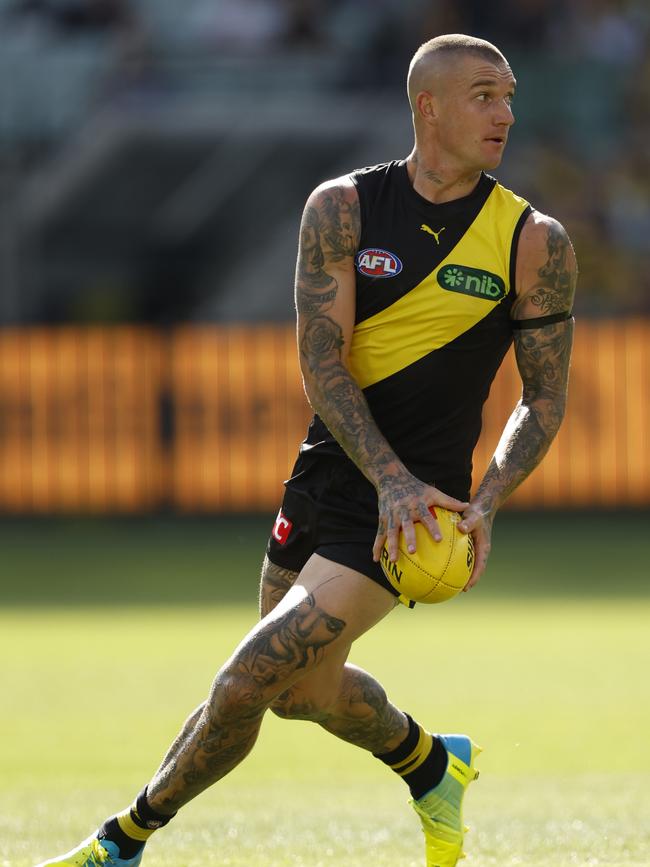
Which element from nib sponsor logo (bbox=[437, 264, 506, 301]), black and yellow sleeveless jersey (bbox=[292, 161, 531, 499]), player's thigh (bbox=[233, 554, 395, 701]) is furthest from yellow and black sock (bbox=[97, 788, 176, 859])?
nib sponsor logo (bbox=[437, 264, 506, 301])

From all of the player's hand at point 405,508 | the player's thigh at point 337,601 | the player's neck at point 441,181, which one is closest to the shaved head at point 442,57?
the player's neck at point 441,181

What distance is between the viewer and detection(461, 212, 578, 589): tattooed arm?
6.08m

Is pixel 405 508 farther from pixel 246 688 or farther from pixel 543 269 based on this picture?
pixel 543 269

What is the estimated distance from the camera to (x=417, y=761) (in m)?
6.73

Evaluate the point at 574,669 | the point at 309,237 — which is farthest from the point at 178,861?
the point at 574,669

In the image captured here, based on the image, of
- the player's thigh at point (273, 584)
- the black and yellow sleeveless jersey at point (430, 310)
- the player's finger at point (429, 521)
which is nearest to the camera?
the player's finger at point (429, 521)

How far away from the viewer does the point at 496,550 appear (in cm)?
1858

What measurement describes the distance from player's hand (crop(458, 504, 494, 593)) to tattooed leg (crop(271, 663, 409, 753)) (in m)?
0.76

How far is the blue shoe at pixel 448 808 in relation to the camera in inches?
255

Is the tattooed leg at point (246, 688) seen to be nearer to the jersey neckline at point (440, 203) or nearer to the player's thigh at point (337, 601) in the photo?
the player's thigh at point (337, 601)

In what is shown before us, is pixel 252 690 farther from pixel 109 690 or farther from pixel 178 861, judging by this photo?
pixel 109 690

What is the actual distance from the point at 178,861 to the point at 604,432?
14.6 m

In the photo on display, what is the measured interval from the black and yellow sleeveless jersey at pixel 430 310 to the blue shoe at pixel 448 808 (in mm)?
1195

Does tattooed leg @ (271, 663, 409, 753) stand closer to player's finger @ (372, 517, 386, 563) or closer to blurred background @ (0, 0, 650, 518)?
player's finger @ (372, 517, 386, 563)
